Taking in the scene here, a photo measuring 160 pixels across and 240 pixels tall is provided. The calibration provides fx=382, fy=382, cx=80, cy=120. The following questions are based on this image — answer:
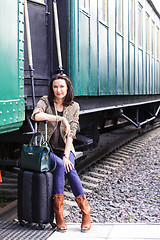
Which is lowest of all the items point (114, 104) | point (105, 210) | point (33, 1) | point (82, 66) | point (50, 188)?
point (105, 210)

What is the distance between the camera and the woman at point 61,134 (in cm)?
356

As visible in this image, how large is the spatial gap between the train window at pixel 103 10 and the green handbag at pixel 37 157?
3227mm

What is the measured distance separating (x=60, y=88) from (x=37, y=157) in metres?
0.72

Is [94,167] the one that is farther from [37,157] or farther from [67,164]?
[37,157]

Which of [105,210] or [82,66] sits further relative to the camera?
[82,66]

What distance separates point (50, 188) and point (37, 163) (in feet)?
0.98

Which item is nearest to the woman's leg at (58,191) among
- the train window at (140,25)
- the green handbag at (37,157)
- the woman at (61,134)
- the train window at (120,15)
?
the woman at (61,134)

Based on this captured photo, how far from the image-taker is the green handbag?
338 cm

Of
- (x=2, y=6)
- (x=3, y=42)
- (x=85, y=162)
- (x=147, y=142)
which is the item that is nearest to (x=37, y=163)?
(x=3, y=42)

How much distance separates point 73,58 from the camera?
4797 millimetres

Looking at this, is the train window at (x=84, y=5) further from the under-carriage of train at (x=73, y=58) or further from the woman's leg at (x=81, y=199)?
the woman's leg at (x=81, y=199)

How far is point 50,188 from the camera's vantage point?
3.53m

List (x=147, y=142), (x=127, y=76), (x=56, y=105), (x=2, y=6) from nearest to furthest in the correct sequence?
(x=2, y=6) < (x=56, y=105) < (x=127, y=76) < (x=147, y=142)

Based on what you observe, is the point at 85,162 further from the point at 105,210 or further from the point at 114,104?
the point at 105,210
